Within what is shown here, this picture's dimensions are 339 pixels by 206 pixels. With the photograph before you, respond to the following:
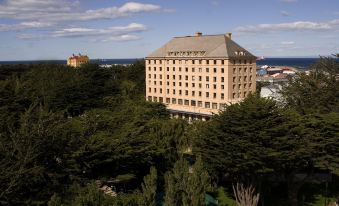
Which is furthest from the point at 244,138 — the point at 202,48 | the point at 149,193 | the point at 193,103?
the point at 193,103

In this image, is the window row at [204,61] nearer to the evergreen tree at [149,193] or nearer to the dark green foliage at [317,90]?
the dark green foliage at [317,90]

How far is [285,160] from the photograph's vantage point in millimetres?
39500

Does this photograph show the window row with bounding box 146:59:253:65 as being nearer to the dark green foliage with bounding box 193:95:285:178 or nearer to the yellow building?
the yellow building

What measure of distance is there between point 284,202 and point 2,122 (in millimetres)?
30373

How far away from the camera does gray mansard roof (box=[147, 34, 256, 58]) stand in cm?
9925

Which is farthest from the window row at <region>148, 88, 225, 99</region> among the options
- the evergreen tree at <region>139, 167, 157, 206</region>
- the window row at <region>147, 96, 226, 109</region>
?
the evergreen tree at <region>139, 167, 157, 206</region>

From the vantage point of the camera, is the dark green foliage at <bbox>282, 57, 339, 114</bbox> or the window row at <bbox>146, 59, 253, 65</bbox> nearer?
the dark green foliage at <bbox>282, 57, 339, 114</bbox>

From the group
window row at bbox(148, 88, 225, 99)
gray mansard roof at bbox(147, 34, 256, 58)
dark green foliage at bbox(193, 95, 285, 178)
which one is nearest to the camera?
dark green foliage at bbox(193, 95, 285, 178)

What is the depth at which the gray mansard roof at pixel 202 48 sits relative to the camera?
99250 millimetres

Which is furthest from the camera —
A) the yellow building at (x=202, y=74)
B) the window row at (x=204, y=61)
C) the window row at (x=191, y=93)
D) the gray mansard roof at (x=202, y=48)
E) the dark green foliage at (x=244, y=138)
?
the window row at (x=191, y=93)

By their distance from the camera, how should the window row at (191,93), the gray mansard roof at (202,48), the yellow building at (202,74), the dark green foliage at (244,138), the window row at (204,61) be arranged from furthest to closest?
1. the window row at (191,93)
2. the gray mansard roof at (202,48)
3. the window row at (204,61)
4. the yellow building at (202,74)
5. the dark green foliage at (244,138)

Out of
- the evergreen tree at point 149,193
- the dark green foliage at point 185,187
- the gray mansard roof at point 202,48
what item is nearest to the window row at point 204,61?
the gray mansard roof at point 202,48

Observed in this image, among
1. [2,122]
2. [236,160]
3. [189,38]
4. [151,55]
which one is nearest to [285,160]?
[236,160]

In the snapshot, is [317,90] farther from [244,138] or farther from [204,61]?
[204,61]
